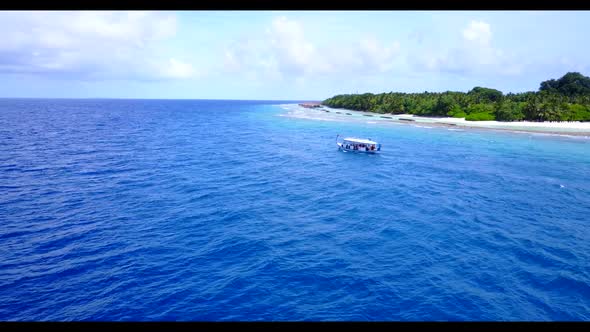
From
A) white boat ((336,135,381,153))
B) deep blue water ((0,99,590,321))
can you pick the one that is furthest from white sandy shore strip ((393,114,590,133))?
white boat ((336,135,381,153))

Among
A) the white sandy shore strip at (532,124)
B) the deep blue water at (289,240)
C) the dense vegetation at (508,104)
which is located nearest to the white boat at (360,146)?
the deep blue water at (289,240)

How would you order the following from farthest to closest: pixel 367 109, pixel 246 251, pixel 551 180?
pixel 367 109
pixel 551 180
pixel 246 251

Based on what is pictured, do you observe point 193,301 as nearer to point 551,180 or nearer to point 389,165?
point 389,165

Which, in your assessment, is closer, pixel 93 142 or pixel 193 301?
pixel 193 301

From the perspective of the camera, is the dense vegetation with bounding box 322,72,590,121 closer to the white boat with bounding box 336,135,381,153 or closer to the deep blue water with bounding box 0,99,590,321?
the deep blue water with bounding box 0,99,590,321

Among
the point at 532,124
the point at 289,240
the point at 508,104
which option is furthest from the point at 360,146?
the point at 508,104
